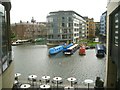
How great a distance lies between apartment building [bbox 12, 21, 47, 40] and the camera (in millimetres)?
27422

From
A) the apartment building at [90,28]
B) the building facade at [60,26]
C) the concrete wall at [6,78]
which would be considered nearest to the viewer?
the concrete wall at [6,78]

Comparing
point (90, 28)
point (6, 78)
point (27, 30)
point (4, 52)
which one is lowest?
point (6, 78)

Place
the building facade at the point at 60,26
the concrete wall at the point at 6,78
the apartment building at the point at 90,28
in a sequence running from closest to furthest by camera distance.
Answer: the concrete wall at the point at 6,78 < the building facade at the point at 60,26 < the apartment building at the point at 90,28

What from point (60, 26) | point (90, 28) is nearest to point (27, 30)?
point (60, 26)

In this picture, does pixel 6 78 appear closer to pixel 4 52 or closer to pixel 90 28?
pixel 4 52

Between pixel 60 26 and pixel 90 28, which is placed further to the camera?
pixel 90 28

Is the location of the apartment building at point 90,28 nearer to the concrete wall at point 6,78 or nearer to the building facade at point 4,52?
the concrete wall at point 6,78

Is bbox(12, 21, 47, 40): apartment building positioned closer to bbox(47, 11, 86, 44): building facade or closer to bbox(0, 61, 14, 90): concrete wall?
bbox(47, 11, 86, 44): building facade

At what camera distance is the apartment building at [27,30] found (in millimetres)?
27422

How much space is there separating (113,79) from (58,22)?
1537 centimetres

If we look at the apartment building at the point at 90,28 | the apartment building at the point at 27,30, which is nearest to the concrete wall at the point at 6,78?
the apartment building at the point at 27,30

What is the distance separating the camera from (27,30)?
2831cm

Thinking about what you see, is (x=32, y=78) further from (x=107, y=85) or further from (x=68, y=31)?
(x=68, y=31)

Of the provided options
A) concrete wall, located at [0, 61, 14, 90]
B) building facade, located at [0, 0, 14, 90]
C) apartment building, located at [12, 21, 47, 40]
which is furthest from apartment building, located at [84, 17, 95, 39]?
building facade, located at [0, 0, 14, 90]
